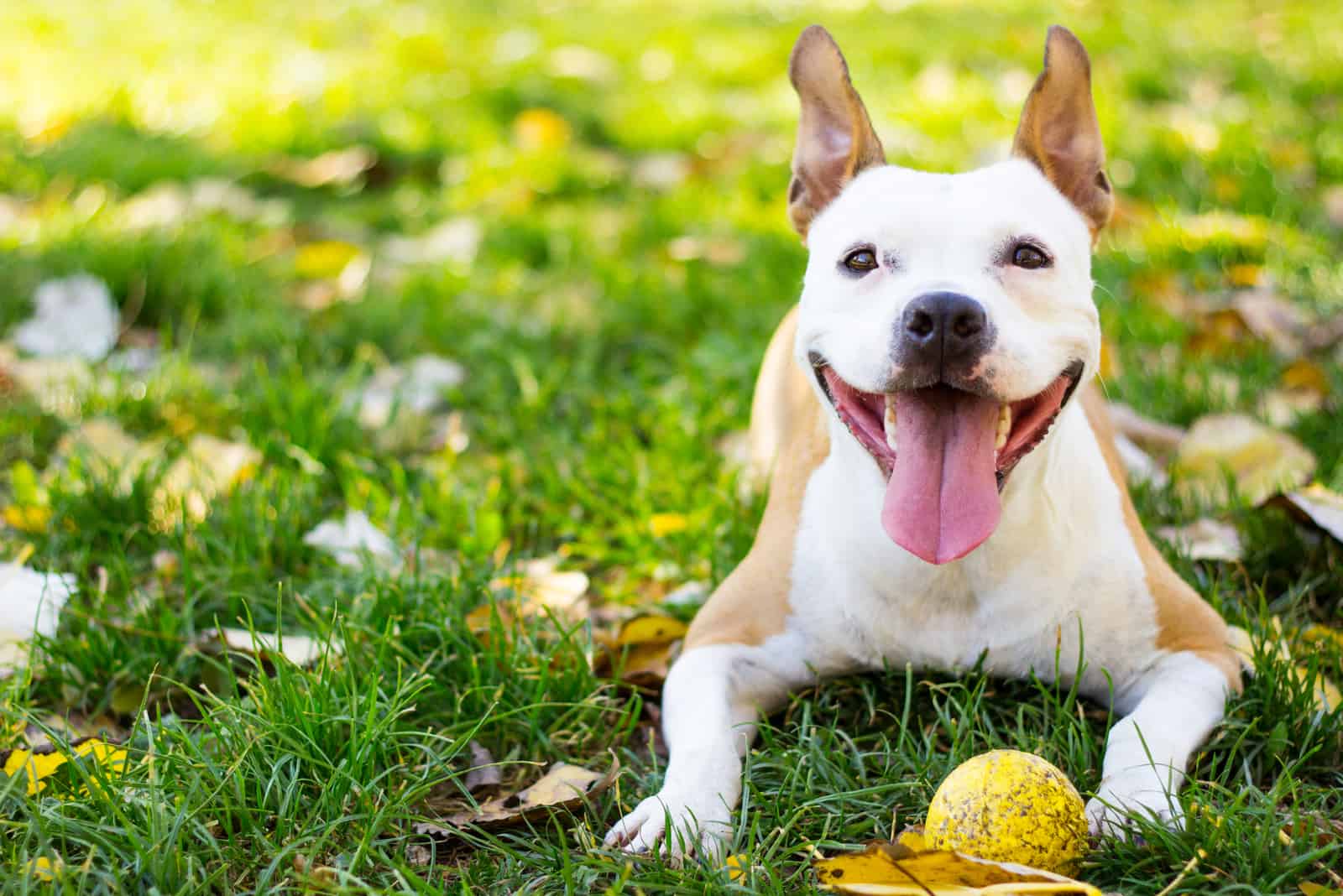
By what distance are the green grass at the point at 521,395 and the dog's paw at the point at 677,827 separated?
0.04m

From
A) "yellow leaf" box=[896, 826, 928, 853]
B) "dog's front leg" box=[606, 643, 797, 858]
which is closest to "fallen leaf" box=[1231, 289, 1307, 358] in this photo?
"dog's front leg" box=[606, 643, 797, 858]

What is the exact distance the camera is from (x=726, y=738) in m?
2.08

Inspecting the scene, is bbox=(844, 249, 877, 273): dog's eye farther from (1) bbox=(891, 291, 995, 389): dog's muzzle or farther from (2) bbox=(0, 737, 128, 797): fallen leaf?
(2) bbox=(0, 737, 128, 797): fallen leaf

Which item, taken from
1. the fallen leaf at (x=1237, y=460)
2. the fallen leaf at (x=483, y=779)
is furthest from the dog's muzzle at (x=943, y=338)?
the fallen leaf at (x=1237, y=460)

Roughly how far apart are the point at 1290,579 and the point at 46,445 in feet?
9.67

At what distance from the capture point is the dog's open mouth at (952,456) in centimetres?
201

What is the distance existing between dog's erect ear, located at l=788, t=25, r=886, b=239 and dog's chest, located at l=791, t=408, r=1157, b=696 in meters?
0.53

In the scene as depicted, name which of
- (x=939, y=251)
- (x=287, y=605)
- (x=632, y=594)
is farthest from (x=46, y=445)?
(x=939, y=251)

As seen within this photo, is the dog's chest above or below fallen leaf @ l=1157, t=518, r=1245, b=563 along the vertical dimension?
above

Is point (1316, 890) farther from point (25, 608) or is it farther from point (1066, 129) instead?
point (25, 608)

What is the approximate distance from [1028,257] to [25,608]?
1897mm

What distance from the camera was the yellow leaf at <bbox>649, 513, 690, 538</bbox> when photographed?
2871mm

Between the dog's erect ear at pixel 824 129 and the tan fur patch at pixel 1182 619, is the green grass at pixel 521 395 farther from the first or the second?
the dog's erect ear at pixel 824 129

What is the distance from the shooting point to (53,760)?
201 cm
